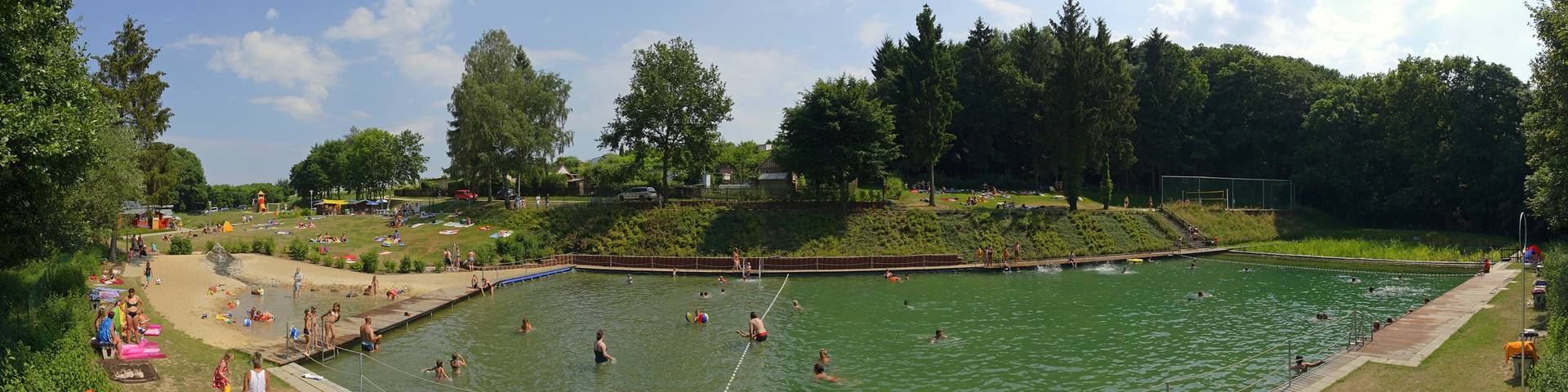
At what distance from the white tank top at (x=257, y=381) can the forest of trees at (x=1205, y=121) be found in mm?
46714

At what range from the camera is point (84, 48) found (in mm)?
21438

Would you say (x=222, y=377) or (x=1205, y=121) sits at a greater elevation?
(x=1205, y=121)

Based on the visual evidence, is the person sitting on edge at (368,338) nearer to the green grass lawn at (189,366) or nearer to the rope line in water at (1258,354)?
the green grass lawn at (189,366)

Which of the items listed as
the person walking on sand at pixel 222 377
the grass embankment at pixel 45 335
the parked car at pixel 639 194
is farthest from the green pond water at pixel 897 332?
the parked car at pixel 639 194

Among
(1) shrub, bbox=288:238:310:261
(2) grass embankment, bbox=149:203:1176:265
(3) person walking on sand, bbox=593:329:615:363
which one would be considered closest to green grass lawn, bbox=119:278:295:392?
(3) person walking on sand, bbox=593:329:615:363

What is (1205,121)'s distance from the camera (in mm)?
82000

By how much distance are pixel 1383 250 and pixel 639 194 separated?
52.3m

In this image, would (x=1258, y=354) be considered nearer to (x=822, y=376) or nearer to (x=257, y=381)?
(x=822, y=376)

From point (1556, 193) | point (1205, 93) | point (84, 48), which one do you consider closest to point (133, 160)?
point (84, 48)

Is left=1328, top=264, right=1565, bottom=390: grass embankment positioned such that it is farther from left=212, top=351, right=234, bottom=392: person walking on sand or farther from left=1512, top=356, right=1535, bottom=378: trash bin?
left=212, top=351, right=234, bottom=392: person walking on sand

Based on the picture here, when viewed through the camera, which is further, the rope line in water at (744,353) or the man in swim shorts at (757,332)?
the man in swim shorts at (757,332)

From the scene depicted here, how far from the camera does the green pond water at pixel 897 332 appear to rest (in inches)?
900

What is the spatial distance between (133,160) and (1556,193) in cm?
6190

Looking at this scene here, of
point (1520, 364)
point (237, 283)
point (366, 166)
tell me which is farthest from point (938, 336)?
point (366, 166)
